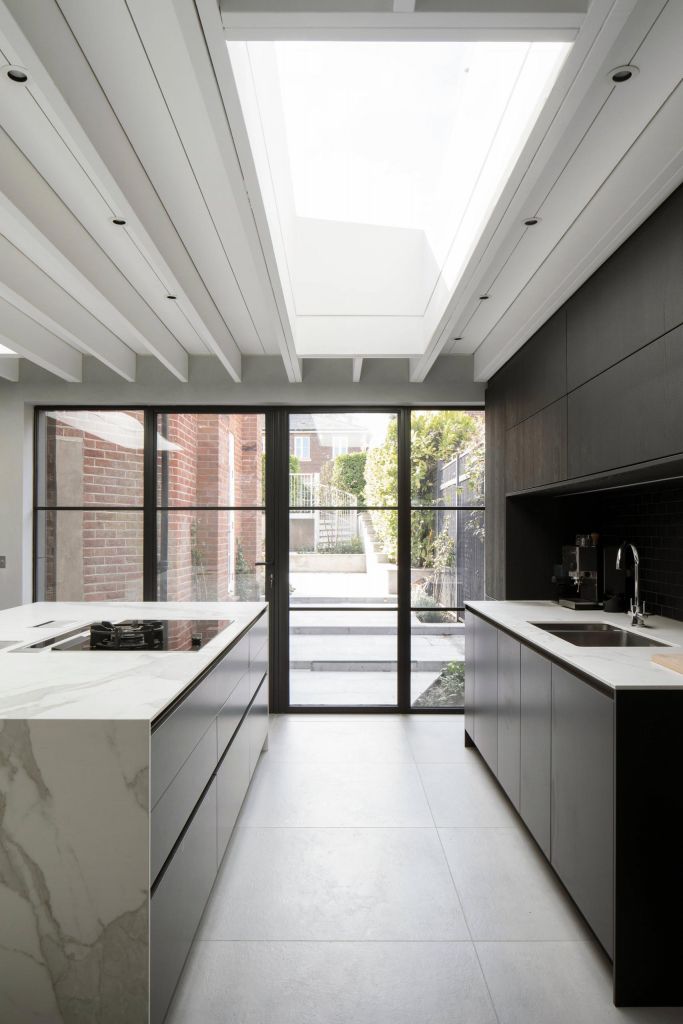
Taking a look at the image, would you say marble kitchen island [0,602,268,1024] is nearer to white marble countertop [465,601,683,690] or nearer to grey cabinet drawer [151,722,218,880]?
grey cabinet drawer [151,722,218,880]

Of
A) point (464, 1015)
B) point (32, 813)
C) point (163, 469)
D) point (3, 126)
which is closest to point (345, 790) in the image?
point (464, 1015)

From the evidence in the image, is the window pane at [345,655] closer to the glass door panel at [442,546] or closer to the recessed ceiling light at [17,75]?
the glass door panel at [442,546]

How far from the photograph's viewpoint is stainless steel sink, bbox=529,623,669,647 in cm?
268

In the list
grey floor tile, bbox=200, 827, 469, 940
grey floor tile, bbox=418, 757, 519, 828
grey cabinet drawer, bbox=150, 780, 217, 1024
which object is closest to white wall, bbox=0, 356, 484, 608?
grey floor tile, bbox=418, 757, 519, 828

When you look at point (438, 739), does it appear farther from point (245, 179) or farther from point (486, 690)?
point (245, 179)

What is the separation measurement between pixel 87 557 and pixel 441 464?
267 cm

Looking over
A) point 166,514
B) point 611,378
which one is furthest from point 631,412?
point 166,514

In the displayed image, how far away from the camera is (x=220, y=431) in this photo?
4559 millimetres

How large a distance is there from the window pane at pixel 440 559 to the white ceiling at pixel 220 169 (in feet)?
4.86

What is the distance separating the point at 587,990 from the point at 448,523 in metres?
3.06

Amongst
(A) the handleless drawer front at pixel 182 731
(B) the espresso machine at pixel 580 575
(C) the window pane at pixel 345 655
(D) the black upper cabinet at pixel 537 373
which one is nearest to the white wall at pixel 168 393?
(D) the black upper cabinet at pixel 537 373

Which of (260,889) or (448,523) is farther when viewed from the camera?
(448,523)

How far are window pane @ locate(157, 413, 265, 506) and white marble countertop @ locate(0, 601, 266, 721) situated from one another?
1.82m

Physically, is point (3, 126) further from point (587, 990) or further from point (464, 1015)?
point (587, 990)
